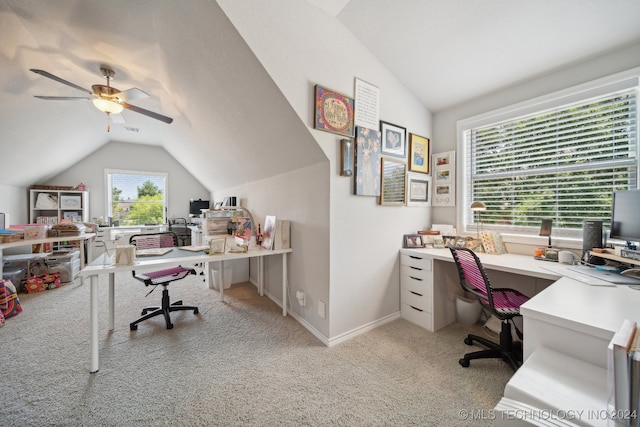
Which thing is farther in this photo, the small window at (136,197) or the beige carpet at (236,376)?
the small window at (136,197)

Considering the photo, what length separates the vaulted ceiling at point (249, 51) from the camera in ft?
5.58

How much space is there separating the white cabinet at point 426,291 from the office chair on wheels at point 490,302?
41cm

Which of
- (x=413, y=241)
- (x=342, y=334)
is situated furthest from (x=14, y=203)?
Answer: (x=413, y=241)

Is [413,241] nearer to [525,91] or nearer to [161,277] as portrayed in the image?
[525,91]

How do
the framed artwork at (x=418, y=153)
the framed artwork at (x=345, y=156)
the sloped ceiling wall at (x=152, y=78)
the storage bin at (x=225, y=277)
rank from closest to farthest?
1. the sloped ceiling wall at (x=152, y=78)
2. the framed artwork at (x=345, y=156)
3. the framed artwork at (x=418, y=153)
4. the storage bin at (x=225, y=277)

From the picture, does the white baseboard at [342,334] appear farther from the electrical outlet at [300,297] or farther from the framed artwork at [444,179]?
the framed artwork at [444,179]

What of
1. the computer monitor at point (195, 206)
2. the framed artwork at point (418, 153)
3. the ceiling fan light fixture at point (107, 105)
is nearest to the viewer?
the ceiling fan light fixture at point (107, 105)

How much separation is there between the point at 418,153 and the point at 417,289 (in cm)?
152

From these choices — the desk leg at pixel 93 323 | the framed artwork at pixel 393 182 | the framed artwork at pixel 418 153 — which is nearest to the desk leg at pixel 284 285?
the framed artwork at pixel 393 182

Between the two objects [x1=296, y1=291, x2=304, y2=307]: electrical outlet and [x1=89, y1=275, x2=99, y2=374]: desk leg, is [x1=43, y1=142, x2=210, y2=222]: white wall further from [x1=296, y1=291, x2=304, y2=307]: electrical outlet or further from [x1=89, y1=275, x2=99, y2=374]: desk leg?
[x1=296, y1=291, x2=304, y2=307]: electrical outlet

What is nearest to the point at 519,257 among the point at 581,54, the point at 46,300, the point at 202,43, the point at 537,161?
the point at 537,161

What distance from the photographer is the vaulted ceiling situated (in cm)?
170

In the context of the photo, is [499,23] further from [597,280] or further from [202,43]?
[202,43]

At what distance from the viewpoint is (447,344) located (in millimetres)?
2014
